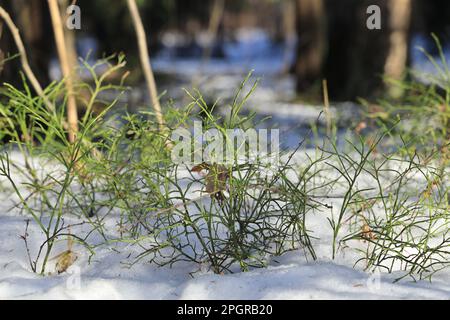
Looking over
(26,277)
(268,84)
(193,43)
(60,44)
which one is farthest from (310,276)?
(193,43)

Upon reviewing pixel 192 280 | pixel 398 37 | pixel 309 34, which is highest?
pixel 309 34

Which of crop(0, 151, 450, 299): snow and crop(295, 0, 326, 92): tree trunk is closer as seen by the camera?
crop(0, 151, 450, 299): snow

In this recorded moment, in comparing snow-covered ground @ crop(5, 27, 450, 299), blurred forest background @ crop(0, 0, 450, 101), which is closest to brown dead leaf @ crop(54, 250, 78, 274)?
snow-covered ground @ crop(5, 27, 450, 299)

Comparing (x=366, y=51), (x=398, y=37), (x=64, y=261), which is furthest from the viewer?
(x=366, y=51)

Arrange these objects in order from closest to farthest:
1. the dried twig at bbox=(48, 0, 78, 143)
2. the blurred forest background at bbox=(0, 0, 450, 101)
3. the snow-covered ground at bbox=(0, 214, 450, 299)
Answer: the snow-covered ground at bbox=(0, 214, 450, 299)
the dried twig at bbox=(48, 0, 78, 143)
the blurred forest background at bbox=(0, 0, 450, 101)

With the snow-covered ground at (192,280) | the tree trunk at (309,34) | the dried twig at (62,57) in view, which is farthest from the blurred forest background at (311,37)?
→ the snow-covered ground at (192,280)

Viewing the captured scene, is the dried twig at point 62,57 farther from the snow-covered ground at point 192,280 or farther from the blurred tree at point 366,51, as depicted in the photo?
the blurred tree at point 366,51

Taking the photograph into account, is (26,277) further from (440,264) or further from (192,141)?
(440,264)

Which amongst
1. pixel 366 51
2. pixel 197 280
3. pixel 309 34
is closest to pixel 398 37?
pixel 366 51

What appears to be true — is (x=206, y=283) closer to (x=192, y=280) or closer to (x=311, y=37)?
(x=192, y=280)

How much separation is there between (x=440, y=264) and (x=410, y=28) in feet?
13.5

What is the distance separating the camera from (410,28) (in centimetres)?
558

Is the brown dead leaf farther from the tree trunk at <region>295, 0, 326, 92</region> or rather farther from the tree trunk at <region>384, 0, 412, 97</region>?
the tree trunk at <region>295, 0, 326, 92</region>
